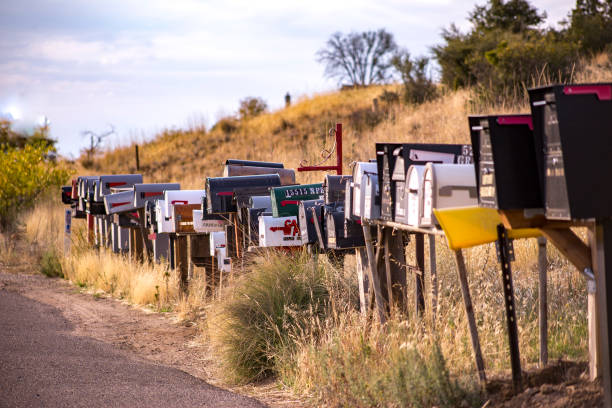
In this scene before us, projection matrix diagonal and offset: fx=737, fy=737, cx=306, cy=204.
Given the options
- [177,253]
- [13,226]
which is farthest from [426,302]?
[13,226]

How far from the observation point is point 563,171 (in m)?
3.18

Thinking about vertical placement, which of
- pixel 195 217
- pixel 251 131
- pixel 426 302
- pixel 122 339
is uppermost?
pixel 251 131

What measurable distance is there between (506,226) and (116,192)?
912cm

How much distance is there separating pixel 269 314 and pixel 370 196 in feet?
4.69

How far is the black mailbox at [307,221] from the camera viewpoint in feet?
20.6

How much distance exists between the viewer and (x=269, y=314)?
5910 millimetres

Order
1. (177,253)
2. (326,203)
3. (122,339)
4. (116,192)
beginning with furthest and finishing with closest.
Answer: (116,192) < (177,253) < (122,339) < (326,203)

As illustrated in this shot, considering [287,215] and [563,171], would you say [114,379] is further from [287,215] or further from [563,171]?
[563,171]

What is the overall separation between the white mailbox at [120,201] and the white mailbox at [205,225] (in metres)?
2.71

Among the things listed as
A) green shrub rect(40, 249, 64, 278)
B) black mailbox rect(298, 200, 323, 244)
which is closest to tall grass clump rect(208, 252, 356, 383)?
black mailbox rect(298, 200, 323, 244)

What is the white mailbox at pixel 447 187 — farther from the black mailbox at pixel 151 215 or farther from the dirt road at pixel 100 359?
the black mailbox at pixel 151 215

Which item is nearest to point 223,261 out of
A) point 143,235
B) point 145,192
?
point 145,192

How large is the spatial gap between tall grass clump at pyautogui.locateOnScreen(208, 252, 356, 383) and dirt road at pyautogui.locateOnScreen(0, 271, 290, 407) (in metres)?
0.30

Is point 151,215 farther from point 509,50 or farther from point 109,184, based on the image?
point 509,50
